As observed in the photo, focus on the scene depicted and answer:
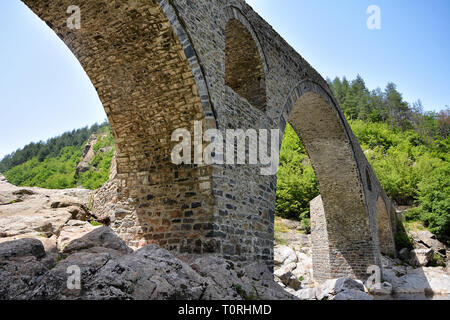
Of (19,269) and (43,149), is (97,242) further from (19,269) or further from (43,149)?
(43,149)

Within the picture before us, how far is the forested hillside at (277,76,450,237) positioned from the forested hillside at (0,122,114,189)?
63.4 feet

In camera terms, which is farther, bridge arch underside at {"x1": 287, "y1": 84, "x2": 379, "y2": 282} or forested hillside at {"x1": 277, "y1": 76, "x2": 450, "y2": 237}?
forested hillside at {"x1": 277, "y1": 76, "x2": 450, "y2": 237}

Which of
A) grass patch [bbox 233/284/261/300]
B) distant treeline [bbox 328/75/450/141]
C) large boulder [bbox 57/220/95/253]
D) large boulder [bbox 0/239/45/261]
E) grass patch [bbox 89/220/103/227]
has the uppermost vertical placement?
distant treeline [bbox 328/75/450/141]

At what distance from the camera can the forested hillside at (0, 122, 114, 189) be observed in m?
36.9

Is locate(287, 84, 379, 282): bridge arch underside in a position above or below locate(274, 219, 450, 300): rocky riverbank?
above

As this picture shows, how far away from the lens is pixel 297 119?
40.9 feet

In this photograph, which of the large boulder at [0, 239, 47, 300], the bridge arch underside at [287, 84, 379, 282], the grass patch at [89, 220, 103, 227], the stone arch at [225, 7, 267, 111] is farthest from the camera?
the bridge arch underside at [287, 84, 379, 282]

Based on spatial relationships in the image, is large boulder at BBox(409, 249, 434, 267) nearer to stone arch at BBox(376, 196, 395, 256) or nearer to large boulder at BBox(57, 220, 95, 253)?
stone arch at BBox(376, 196, 395, 256)

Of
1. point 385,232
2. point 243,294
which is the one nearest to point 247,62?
point 243,294

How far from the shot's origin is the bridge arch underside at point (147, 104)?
4988 millimetres

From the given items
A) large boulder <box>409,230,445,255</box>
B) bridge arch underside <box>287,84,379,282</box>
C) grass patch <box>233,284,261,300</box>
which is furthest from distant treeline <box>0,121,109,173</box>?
grass patch <box>233,284,261,300</box>

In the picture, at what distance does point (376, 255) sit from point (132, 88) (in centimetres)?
1292

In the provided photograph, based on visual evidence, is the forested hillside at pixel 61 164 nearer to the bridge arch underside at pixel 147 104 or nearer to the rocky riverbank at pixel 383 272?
the rocky riverbank at pixel 383 272
